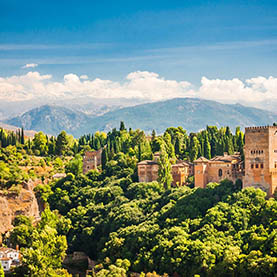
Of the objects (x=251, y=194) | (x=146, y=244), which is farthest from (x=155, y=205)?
(x=251, y=194)

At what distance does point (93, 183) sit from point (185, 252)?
29315mm

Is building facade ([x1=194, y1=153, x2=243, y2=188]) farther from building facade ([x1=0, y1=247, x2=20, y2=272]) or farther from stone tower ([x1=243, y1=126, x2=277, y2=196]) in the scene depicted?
building facade ([x1=0, y1=247, x2=20, y2=272])

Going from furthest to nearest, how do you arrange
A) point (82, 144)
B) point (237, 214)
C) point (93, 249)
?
point (82, 144)
point (93, 249)
point (237, 214)

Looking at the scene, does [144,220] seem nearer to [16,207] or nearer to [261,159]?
[261,159]

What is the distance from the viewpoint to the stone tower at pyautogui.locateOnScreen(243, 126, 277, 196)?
174 ft

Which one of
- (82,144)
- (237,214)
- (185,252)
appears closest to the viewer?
(185,252)

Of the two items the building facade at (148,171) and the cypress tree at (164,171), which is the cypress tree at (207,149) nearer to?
the building facade at (148,171)

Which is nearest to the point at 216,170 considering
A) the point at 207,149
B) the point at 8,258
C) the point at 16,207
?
the point at 207,149

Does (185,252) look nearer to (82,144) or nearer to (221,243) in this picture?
(221,243)

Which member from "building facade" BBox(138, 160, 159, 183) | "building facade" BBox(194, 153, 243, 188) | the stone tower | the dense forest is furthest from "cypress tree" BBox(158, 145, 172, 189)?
the stone tower

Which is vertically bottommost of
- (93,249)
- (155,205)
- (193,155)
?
(93,249)

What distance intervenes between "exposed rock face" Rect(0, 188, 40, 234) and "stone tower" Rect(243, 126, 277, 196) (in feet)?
101

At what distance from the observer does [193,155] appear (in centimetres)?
7288

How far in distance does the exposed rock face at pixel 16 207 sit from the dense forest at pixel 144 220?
1221 millimetres
